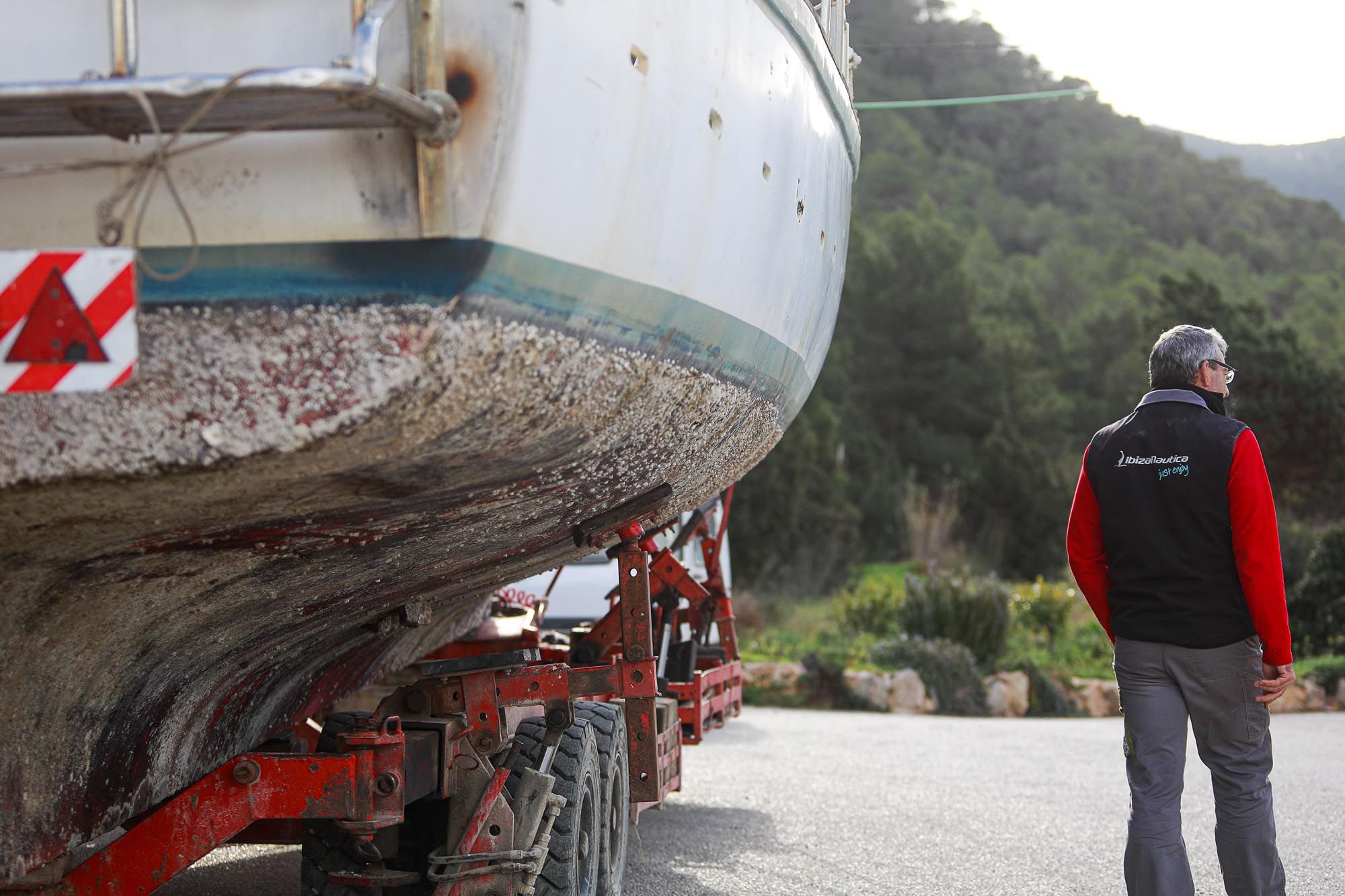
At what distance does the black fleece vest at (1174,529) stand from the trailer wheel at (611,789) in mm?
1624

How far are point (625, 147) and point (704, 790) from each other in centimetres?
594

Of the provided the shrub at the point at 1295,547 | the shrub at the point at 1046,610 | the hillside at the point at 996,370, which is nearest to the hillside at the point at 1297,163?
the hillside at the point at 996,370

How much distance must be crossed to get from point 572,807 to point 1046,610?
13.1 metres

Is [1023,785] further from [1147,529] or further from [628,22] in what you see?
[628,22]

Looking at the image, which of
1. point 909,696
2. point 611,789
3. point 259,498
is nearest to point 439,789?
point 611,789

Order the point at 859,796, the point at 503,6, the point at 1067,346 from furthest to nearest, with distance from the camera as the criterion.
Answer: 1. the point at 1067,346
2. the point at 859,796
3. the point at 503,6

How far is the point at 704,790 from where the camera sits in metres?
7.74

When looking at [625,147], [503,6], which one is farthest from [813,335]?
[503,6]

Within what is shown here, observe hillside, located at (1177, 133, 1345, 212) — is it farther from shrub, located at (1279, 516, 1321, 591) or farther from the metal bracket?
the metal bracket

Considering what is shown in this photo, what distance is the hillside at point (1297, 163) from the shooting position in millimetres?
130875

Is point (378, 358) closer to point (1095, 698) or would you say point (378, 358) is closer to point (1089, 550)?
point (1089, 550)

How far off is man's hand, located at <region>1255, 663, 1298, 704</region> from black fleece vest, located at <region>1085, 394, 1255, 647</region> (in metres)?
0.12

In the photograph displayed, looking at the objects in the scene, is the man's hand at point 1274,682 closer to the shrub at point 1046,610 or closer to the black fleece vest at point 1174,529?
the black fleece vest at point 1174,529

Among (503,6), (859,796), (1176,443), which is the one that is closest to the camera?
(503,6)
